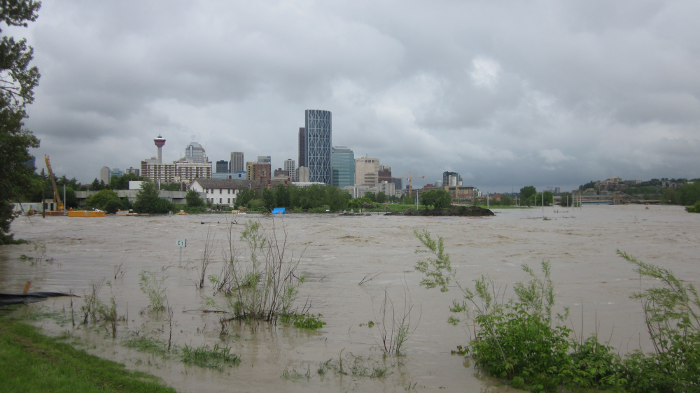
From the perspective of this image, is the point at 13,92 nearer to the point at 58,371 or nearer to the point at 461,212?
the point at 58,371

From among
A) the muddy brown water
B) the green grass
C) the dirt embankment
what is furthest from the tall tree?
the dirt embankment

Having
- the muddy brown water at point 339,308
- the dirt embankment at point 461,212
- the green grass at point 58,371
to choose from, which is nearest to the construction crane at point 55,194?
the dirt embankment at point 461,212

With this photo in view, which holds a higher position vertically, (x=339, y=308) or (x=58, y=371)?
(x=58, y=371)

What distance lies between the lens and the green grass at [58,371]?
5793mm

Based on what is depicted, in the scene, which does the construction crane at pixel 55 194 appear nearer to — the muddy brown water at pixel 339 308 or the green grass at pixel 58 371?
the muddy brown water at pixel 339 308

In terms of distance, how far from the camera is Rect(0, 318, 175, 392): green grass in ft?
19.0

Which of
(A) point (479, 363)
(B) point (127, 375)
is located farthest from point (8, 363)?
(A) point (479, 363)

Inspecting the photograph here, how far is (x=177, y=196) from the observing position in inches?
4843

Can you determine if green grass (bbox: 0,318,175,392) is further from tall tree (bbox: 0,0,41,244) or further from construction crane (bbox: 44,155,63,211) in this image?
construction crane (bbox: 44,155,63,211)

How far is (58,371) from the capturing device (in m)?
6.37

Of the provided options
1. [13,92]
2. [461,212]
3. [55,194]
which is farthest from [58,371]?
[55,194]

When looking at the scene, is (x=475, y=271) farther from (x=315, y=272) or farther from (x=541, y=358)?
(x=541, y=358)

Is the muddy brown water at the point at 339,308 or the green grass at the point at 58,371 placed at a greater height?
the green grass at the point at 58,371

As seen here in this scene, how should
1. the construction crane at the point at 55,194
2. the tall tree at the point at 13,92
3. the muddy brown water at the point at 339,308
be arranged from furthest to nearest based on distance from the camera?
the construction crane at the point at 55,194, the tall tree at the point at 13,92, the muddy brown water at the point at 339,308
